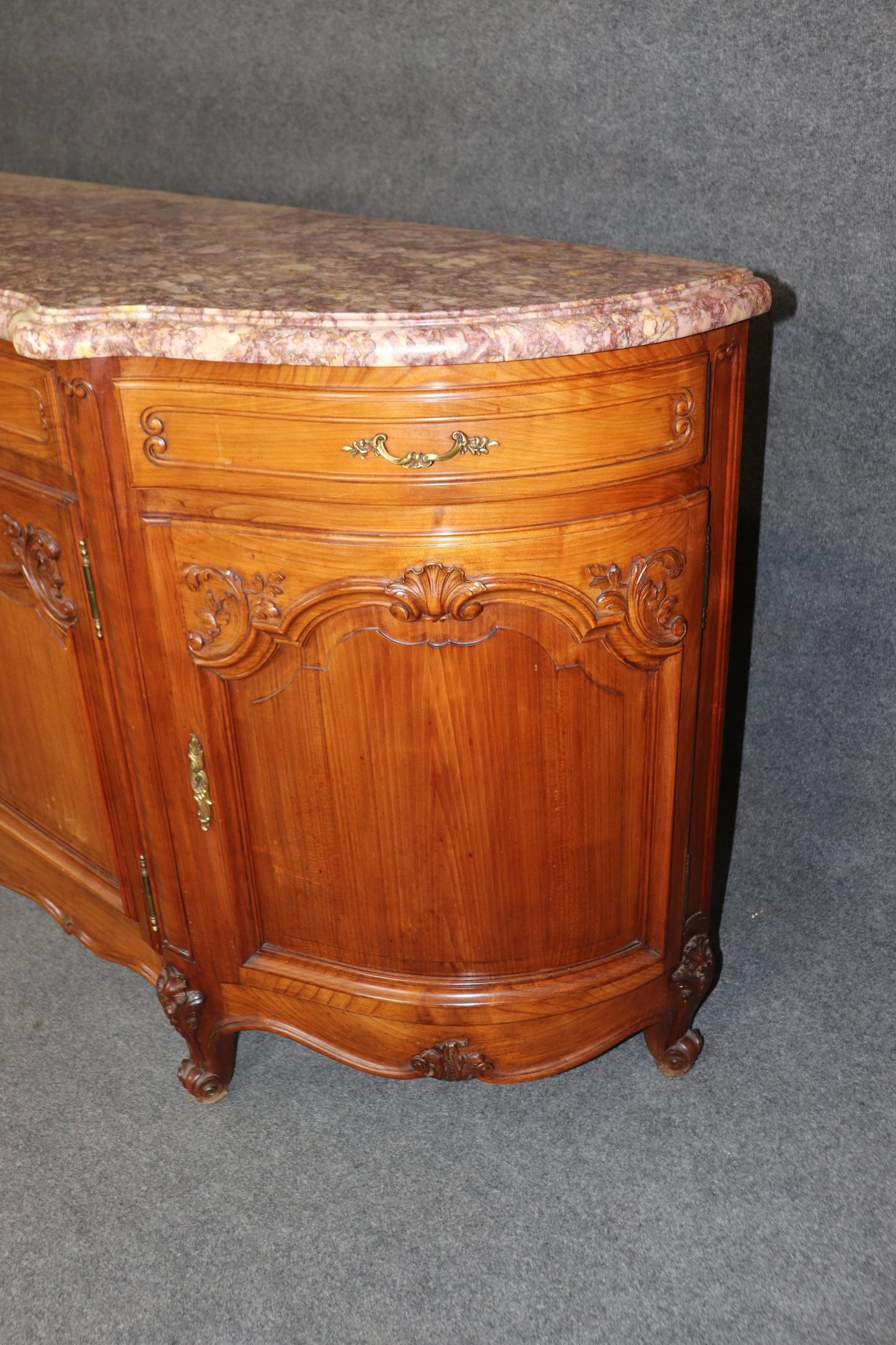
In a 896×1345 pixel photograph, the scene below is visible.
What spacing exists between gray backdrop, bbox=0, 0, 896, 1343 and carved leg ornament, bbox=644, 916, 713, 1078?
0.13ft

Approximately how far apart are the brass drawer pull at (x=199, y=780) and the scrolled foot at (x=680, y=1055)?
65 cm

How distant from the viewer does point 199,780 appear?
51.9 inches

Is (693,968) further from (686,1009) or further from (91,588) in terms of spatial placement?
(91,588)

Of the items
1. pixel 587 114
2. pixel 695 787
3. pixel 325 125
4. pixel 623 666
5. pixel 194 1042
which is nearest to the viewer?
pixel 623 666

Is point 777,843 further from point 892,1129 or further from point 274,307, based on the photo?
point 274,307

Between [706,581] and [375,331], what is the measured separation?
1.43ft

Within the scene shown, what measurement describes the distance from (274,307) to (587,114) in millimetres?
740

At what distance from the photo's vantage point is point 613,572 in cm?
116

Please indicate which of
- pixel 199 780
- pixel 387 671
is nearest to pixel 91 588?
pixel 199 780

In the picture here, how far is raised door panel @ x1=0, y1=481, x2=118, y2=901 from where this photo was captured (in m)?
1.34

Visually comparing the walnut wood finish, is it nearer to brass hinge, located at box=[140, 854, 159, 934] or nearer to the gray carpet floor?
brass hinge, located at box=[140, 854, 159, 934]

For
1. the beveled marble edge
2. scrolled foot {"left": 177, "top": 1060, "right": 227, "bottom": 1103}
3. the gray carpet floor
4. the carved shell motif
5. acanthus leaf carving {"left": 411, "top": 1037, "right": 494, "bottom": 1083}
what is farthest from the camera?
scrolled foot {"left": 177, "top": 1060, "right": 227, "bottom": 1103}

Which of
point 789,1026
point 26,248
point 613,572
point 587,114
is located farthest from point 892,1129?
point 26,248

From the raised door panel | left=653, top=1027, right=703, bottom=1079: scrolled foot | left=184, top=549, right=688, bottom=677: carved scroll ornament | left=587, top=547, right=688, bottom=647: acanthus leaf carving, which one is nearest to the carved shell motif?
left=184, top=549, right=688, bottom=677: carved scroll ornament
